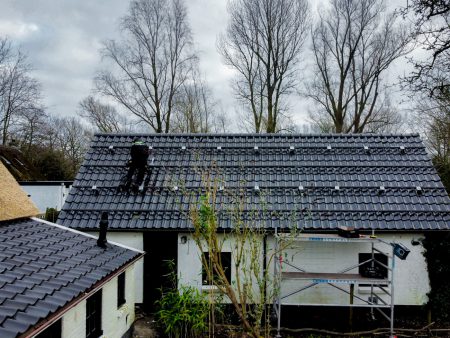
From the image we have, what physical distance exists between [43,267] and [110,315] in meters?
2.35

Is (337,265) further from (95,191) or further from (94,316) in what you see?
(95,191)

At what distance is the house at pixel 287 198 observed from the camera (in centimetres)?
1014

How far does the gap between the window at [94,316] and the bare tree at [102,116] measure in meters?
21.9

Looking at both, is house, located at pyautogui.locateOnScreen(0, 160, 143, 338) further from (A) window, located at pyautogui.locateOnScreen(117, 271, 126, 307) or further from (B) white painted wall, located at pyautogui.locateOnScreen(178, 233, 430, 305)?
(B) white painted wall, located at pyautogui.locateOnScreen(178, 233, 430, 305)

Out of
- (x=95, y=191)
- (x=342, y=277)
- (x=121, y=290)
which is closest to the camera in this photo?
(x=121, y=290)

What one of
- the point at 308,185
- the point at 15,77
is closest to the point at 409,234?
the point at 308,185

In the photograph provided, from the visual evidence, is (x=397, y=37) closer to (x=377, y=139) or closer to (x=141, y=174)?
(x=377, y=139)

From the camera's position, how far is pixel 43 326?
4.14m

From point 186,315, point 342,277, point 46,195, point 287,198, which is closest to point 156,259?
point 186,315

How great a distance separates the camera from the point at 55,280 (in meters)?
5.38

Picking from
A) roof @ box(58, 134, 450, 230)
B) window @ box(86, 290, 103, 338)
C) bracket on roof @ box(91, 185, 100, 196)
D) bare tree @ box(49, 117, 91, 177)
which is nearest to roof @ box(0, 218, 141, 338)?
window @ box(86, 290, 103, 338)

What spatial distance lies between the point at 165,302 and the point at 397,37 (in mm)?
19795

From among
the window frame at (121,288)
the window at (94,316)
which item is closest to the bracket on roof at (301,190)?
the window frame at (121,288)

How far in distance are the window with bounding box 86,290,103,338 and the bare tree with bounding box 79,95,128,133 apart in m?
21.9
